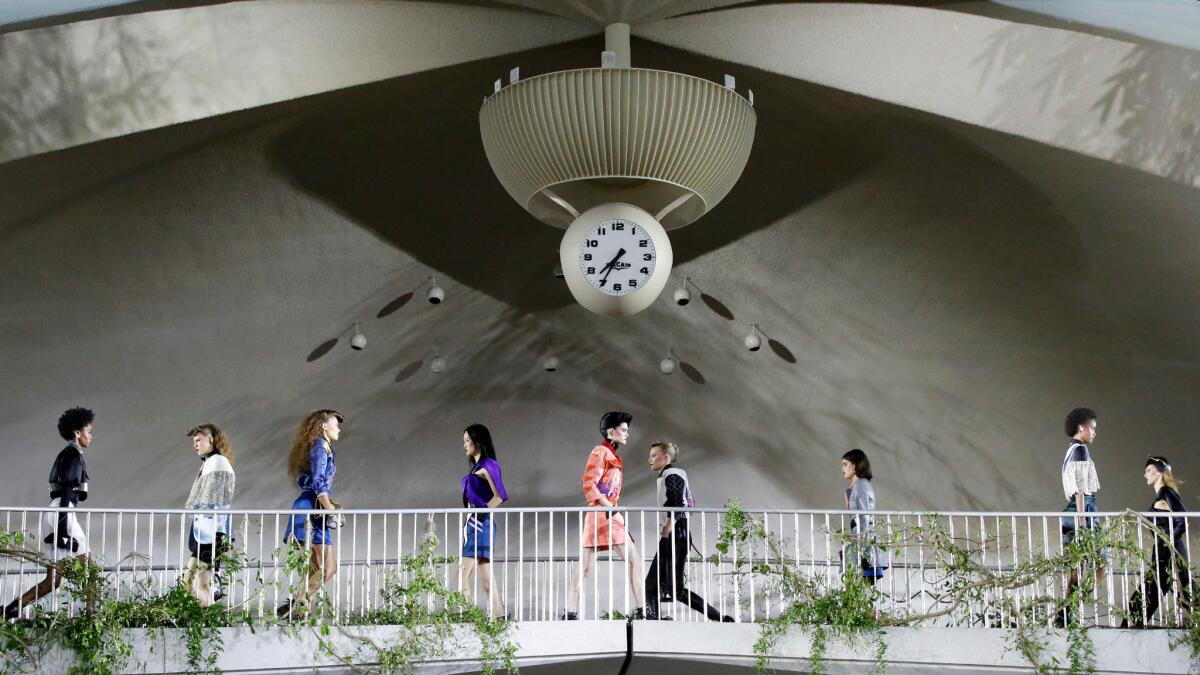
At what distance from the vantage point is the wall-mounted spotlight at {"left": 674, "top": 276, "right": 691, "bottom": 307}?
13297mm

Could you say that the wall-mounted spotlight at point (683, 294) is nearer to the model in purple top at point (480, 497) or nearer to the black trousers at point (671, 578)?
the model in purple top at point (480, 497)

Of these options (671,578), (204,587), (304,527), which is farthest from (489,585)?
(204,587)

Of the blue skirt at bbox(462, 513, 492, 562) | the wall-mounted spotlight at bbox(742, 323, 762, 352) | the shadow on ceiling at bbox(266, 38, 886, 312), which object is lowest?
the blue skirt at bbox(462, 513, 492, 562)

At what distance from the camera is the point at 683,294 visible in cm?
1330

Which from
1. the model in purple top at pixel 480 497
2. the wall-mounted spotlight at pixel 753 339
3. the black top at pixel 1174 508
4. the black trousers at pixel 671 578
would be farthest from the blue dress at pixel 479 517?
the black top at pixel 1174 508

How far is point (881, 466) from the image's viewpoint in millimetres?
14250

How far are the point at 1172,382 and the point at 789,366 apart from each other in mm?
3519

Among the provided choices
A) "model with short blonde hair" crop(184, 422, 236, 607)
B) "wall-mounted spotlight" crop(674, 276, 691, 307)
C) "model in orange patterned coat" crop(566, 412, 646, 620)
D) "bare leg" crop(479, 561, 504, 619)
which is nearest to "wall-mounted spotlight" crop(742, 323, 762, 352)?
"wall-mounted spotlight" crop(674, 276, 691, 307)

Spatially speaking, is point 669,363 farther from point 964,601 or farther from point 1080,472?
point 964,601

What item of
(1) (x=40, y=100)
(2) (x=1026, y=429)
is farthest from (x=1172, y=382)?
(1) (x=40, y=100)

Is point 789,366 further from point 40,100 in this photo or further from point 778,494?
point 40,100

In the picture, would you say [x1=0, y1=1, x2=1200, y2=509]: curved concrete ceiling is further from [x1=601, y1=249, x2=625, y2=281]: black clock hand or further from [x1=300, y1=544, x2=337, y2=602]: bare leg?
[x1=300, y1=544, x2=337, y2=602]: bare leg

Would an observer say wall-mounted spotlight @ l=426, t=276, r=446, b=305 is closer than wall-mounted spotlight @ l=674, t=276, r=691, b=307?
Yes

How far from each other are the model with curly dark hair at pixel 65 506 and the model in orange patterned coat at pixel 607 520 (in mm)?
3332
